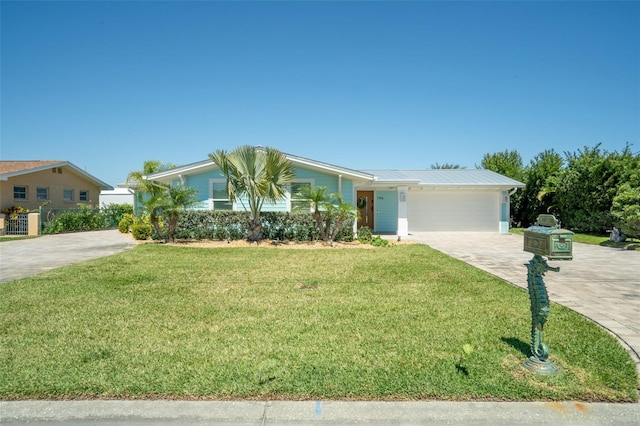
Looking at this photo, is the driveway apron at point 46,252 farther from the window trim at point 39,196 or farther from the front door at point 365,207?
the front door at point 365,207

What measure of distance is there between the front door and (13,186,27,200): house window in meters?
18.1

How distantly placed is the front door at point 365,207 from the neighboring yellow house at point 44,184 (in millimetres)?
17108

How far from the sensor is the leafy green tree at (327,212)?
12555 mm

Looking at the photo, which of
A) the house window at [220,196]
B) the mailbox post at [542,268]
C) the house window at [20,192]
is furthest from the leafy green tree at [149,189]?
the mailbox post at [542,268]

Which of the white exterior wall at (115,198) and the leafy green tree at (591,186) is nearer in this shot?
the leafy green tree at (591,186)

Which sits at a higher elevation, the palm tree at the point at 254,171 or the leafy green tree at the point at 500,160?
the leafy green tree at the point at 500,160

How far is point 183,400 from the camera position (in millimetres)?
2848

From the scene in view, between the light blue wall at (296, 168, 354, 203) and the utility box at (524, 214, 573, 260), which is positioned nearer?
the utility box at (524, 214, 573, 260)

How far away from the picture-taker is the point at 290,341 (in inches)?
157

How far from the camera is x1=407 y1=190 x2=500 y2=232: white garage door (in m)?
19.3

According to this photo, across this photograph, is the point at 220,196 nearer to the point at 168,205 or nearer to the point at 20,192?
the point at 168,205

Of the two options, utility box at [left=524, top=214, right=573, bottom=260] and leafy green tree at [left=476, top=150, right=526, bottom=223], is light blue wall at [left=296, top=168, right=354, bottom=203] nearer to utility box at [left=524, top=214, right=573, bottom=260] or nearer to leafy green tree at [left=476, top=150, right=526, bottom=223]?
utility box at [left=524, top=214, right=573, bottom=260]

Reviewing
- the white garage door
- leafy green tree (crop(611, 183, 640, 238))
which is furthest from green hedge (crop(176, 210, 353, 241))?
leafy green tree (crop(611, 183, 640, 238))

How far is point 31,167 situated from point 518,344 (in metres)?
24.8
